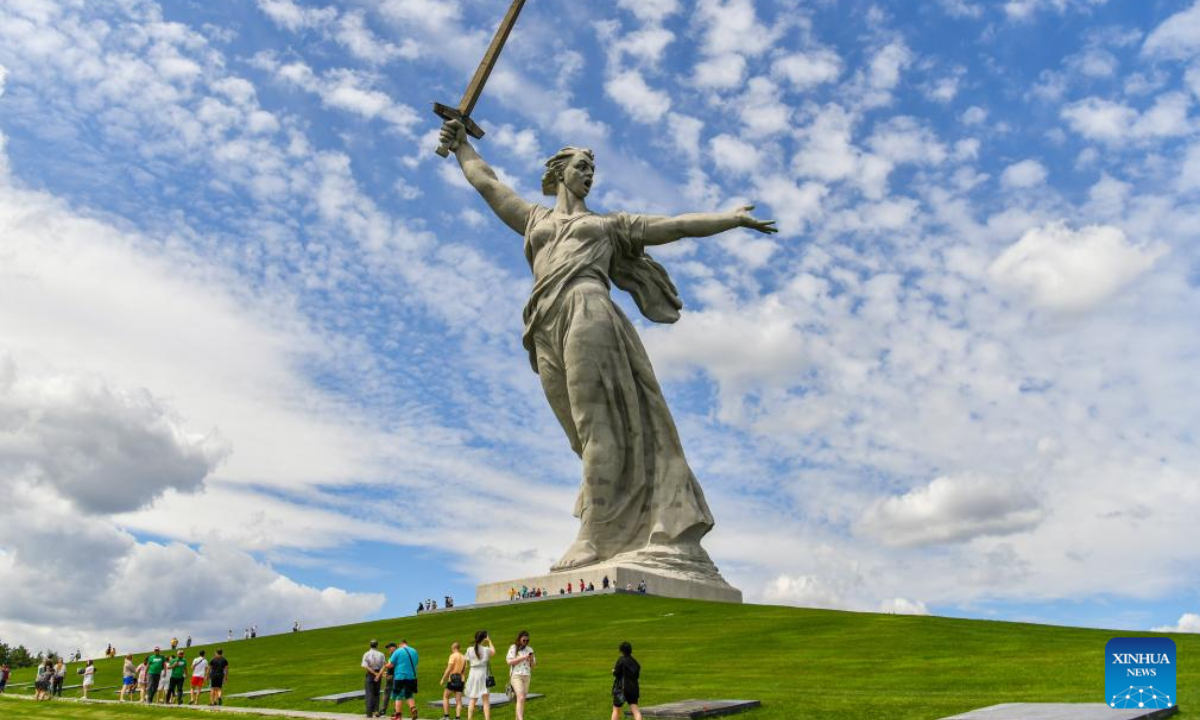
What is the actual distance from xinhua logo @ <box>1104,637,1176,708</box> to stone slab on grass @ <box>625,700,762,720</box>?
15.6 ft

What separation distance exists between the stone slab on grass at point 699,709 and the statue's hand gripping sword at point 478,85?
25135 millimetres

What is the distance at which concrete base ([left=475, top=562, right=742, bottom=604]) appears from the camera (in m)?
30.5

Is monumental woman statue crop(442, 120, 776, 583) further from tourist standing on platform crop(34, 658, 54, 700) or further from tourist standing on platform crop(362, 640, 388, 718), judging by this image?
tourist standing on platform crop(362, 640, 388, 718)

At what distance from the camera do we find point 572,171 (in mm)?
34281

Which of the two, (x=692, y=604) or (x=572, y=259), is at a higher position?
(x=572, y=259)

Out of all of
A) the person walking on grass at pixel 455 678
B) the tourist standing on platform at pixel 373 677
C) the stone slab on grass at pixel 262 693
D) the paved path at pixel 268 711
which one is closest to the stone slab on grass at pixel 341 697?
the paved path at pixel 268 711

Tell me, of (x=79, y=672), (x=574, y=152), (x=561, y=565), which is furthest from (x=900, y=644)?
(x=79, y=672)

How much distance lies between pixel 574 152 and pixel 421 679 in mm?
19559

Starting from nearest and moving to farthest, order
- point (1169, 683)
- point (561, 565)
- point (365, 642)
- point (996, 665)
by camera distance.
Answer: point (1169, 683) < point (996, 665) < point (365, 642) < point (561, 565)

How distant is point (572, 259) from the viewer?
108 feet

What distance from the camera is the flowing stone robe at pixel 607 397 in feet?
107

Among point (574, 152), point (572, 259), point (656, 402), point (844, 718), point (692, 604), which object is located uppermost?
point (574, 152)

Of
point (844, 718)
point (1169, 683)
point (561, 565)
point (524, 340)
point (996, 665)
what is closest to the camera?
point (1169, 683)

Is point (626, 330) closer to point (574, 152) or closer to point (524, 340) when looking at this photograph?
point (524, 340)
